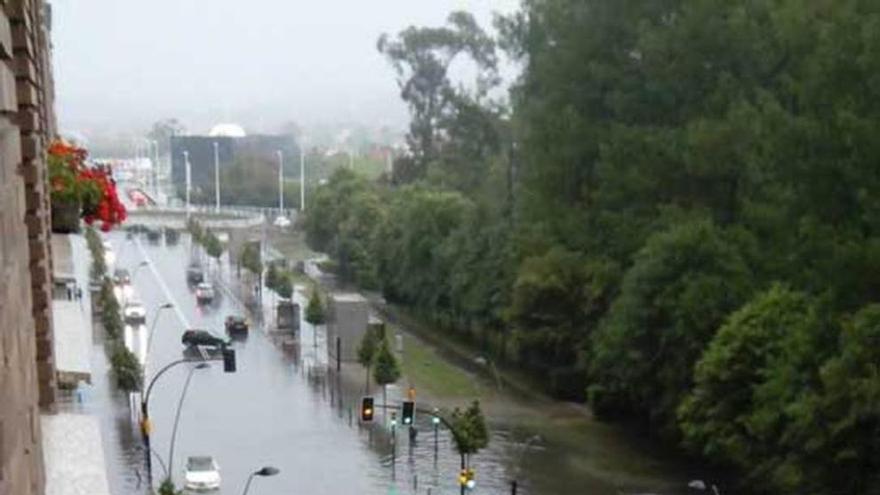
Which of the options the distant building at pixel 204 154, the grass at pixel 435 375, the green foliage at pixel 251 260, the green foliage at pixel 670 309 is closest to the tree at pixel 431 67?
the green foliage at pixel 251 260

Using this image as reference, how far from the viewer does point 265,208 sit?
11756 centimetres

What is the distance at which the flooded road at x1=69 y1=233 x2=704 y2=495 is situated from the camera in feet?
97.0

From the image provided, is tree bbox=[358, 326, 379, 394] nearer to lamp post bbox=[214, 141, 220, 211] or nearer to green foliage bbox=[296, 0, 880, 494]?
green foliage bbox=[296, 0, 880, 494]

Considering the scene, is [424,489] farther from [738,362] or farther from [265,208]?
[265,208]

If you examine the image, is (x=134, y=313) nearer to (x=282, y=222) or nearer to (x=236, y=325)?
(x=236, y=325)

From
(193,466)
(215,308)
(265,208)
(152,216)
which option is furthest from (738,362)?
(265,208)

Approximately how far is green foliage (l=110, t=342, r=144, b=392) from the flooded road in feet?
1.91

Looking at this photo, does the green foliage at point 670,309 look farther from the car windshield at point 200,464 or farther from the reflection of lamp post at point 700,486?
the car windshield at point 200,464

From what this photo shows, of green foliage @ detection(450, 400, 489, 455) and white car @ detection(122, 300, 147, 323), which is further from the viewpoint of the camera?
white car @ detection(122, 300, 147, 323)

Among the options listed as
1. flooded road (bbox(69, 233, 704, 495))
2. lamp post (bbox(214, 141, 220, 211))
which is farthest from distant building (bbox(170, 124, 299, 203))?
flooded road (bbox(69, 233, 704, 495))

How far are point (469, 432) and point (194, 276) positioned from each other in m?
41.2

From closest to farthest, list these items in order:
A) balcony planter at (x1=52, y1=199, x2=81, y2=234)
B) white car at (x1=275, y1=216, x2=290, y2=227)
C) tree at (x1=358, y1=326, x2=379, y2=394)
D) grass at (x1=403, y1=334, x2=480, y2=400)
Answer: balcony planter at (x1=52, y1=199, x2=81, y2=234) → grass at (x1=403, y1=334, x2=480, y2=400) → tree at (x1=358, y1=326, x2=379, y2=394) → white car at (x1=275, y1=216, x2=290, y2=227)

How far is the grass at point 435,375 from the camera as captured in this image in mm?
40344

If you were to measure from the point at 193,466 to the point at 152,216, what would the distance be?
8021 cm
